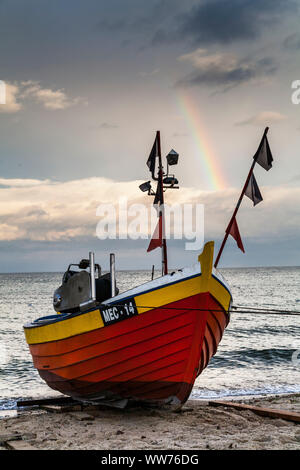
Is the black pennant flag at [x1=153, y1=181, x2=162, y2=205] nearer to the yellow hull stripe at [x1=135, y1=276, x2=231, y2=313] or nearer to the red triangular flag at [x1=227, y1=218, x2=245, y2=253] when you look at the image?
the red triangular flag at [x1=227, y1=218, x2=245, y2=253]

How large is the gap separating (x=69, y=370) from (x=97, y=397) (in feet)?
2.27

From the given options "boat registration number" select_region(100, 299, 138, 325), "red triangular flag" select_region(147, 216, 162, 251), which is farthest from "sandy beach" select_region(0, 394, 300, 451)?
"red triangular flag" select_region(147, 216, 162, 251)

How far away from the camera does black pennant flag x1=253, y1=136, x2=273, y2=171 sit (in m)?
9.67

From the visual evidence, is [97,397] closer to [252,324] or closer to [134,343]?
[134,343]

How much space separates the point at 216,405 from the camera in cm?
995

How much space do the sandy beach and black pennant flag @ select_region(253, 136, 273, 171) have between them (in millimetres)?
4736

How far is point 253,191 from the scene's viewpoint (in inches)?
383

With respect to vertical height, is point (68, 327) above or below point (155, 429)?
above

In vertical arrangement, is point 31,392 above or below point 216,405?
below

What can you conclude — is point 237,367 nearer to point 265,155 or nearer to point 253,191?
point 253,191

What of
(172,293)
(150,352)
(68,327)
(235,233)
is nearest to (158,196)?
(235,233)

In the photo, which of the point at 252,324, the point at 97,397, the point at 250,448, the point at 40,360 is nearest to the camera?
the point at 250,448

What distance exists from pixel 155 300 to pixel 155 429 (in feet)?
6.84
